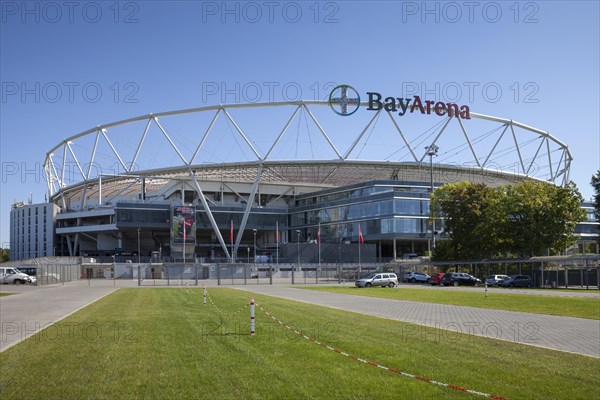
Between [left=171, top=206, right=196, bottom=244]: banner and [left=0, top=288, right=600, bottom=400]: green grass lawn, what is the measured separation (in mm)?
92439

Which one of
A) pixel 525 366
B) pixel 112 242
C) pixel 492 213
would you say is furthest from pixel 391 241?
pixel 525 366

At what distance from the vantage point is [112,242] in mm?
132500

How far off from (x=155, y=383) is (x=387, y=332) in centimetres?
858

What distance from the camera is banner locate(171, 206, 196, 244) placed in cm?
10906

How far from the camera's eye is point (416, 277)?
74.1 meters

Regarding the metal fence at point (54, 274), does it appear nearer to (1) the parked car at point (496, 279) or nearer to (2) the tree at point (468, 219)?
(1) the parked car at point (496, 279)

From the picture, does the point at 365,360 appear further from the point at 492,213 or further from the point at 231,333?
the point at 492,213

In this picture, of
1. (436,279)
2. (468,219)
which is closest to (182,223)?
(468,219)

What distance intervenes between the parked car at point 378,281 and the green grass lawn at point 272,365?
41.0m

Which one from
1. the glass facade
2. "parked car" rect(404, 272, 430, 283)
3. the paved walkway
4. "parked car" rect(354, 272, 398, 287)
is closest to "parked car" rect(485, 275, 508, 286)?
"parked car" rect(354, 272, 398, 287)

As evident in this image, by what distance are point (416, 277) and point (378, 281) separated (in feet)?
53.0

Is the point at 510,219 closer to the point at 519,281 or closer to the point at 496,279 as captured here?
the point at 496,279

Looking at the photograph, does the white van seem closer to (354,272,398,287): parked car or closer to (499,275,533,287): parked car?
(354,272,398,287): parked car

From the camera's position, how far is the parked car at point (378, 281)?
58.8 m
